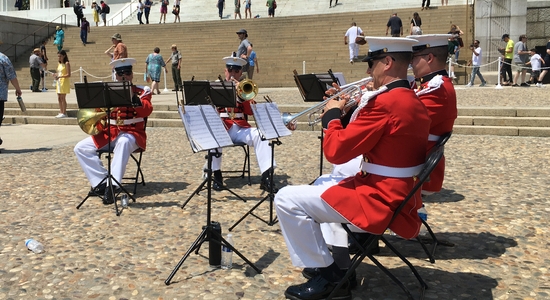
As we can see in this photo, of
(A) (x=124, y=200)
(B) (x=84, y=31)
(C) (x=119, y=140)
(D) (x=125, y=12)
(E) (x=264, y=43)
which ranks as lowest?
(A) (x=124, y=200)

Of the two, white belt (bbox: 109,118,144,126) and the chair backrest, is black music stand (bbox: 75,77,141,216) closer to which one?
white belt (bbox: 109,118,144,126)

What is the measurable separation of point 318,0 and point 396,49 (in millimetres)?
31306

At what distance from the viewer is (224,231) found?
5.19 m

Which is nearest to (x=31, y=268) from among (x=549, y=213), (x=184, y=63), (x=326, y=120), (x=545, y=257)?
(x=326, y=120)

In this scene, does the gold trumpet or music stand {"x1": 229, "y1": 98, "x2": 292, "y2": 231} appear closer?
the gold trumpet

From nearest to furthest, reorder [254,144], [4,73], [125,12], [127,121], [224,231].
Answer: [224,231]
[127,121]
[254,144]
[4,73]
[125,12]

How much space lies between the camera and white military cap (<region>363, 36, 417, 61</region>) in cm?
334

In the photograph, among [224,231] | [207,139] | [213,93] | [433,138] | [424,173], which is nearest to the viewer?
[424,173]

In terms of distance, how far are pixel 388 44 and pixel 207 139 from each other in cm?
172

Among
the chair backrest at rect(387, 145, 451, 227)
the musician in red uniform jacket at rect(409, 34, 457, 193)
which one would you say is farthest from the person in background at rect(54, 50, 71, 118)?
the chair backrest at rect(387, 145, 451, 227)

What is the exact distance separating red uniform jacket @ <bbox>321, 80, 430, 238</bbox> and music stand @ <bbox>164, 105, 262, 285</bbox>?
3.73 ft

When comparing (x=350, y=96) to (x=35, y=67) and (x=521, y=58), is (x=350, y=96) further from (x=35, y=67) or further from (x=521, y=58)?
(x=35, y=67)

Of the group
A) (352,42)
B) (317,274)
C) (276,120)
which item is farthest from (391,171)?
(352,42)

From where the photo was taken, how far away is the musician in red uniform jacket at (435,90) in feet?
14.6
